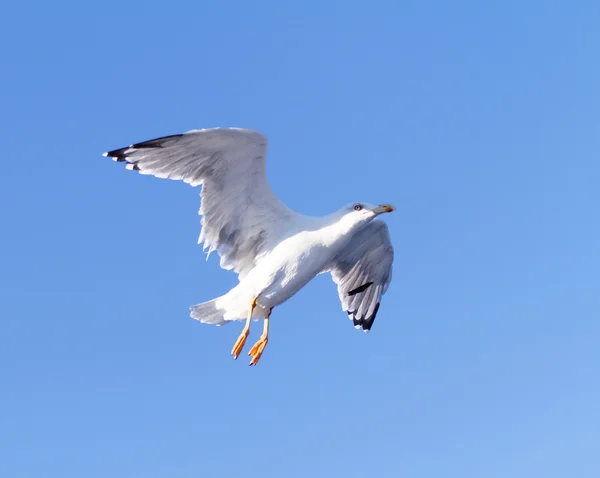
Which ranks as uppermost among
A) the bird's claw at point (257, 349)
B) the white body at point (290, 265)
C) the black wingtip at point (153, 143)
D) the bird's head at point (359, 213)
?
the black wingtip at point (153, 143)

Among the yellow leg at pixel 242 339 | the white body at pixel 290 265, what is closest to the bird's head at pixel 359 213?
the white body at pixel 290 265

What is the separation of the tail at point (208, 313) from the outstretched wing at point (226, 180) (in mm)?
664

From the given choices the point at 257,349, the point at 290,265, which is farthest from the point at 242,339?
the point at 290,265

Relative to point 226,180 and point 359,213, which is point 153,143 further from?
point 359,213

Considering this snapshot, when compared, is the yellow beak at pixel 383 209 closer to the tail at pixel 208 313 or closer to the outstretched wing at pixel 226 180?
the outstretched wing at pixel 226 180

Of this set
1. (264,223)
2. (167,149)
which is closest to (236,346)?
(264,223)

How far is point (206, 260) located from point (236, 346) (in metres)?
1.66

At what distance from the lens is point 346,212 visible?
50.8 ft

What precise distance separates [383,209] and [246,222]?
2172mm

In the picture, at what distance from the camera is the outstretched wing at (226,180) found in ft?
48.7

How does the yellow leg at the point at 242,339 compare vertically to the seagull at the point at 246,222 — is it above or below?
below

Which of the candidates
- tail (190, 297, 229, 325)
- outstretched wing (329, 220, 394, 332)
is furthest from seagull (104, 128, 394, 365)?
outstretched wing (329, 220, 394, 332)

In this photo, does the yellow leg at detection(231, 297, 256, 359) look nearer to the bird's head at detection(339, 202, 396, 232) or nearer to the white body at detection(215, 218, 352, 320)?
the white body at detection(215, 218, 352, 320)

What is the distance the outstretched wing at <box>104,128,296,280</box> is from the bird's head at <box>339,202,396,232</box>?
87 cm
